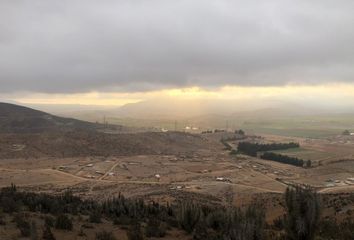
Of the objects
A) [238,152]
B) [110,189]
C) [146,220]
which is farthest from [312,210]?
[238,152]

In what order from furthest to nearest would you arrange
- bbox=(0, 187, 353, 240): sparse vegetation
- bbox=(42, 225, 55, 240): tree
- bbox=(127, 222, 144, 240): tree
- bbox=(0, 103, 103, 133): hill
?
bbox=(0, 103, 103, 133): hill, bbox=(127, 222, 144, 240): tree, bbox=(0, 187, 353, 240): sparse vegetation, bbox=(42, 225, 55, 240): tree

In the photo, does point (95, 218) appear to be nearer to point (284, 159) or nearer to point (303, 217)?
point (303, 217)

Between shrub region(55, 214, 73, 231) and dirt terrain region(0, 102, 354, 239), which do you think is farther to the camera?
dirt terrain region(0, 102, 354, 239)

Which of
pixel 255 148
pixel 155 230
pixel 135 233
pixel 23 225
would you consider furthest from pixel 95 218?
pixel 255 148

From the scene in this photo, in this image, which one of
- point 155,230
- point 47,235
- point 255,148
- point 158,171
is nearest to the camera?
point 47,235

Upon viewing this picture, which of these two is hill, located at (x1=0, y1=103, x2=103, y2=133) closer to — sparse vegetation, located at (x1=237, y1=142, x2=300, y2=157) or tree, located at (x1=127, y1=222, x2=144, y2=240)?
sparse vegetation, located at (x1=237, y1=142, x2=300, y2=157)

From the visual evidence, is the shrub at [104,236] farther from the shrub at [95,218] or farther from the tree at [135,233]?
the shrub at [95,218]

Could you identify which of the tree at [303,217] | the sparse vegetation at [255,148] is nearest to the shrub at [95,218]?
the tree at [303,217]

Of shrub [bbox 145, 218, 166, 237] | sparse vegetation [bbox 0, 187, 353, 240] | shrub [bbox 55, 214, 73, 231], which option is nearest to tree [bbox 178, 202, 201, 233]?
sparse vegetation [bbox 0, 187, 353, 240]

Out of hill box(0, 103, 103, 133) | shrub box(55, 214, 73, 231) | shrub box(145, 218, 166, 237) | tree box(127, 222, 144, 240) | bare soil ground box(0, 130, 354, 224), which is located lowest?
bare soil ground box(0, 130, 354, 224)
